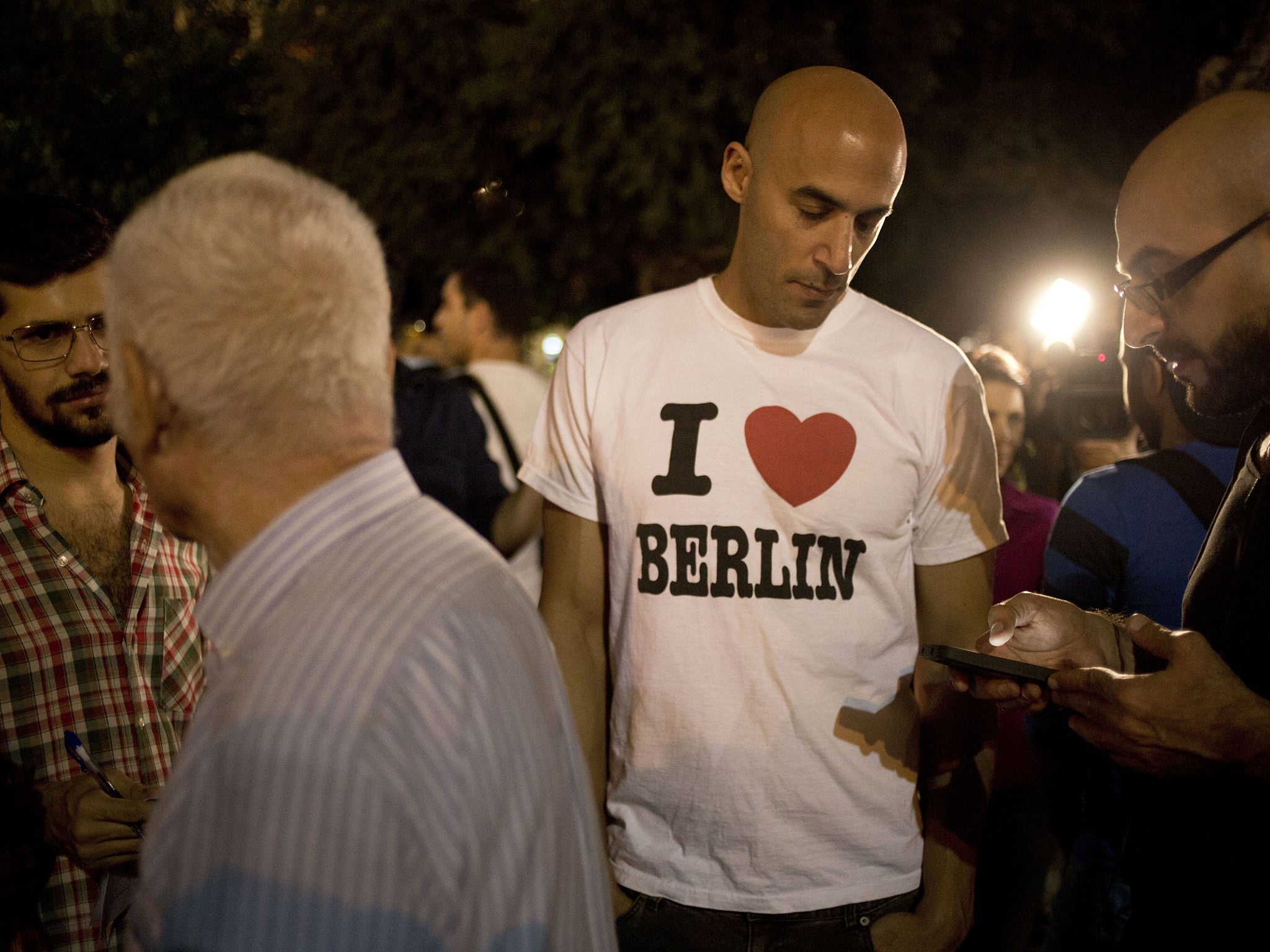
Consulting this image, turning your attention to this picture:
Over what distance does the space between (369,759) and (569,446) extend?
1.37m

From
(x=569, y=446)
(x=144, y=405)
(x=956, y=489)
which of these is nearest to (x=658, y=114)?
(x=569, y=446)

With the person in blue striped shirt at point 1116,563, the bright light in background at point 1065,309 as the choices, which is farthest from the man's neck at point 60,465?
the bright light in background at point 1065,309

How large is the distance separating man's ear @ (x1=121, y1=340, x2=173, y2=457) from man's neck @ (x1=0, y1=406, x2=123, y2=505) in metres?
1.35

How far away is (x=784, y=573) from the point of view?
7.03 feet

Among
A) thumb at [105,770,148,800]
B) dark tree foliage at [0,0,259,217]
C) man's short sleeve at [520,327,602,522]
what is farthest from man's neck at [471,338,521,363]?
thumb at [105,770,148,800]

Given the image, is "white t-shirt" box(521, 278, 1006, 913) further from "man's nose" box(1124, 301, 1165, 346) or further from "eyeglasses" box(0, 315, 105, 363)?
"eyeglasses" box(0, 315, 105, 363)

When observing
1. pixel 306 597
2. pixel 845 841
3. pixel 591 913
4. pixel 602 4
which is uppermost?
pixel 602 4

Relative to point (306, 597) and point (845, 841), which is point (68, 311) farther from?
point (845, 841)

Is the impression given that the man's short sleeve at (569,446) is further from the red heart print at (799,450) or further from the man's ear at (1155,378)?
the man's ear at (1155,378)

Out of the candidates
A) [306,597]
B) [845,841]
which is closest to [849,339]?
[845,841]

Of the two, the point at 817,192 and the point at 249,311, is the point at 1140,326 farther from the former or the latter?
the point at 249,311

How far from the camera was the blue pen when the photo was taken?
182 cm

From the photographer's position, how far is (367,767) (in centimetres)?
96

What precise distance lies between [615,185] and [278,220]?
8.57 metres
